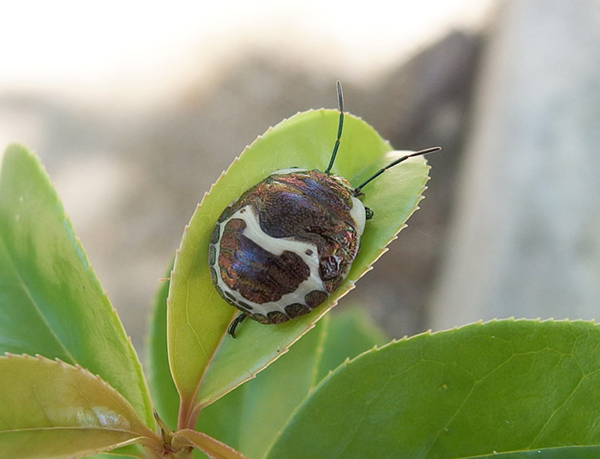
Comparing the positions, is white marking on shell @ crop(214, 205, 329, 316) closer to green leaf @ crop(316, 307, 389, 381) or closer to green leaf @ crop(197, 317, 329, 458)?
green leaf @ crop(197, 317, 329, 458)

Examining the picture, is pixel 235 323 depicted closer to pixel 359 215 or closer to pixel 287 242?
pixel 287 242

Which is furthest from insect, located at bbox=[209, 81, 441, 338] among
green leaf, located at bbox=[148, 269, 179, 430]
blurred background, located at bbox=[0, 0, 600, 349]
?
blurred background, located at bbox=[0, 0, 600, 349]

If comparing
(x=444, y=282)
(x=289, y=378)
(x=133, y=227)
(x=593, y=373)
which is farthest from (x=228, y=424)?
(x=133, y=227)

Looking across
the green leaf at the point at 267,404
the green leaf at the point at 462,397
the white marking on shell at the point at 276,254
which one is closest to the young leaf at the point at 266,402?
the green leaf at the point at 267,404

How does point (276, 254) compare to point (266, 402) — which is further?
point (266, 402)

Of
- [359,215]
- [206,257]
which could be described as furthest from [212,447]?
[359,215]

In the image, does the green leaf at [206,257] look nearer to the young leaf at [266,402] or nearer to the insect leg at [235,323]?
the insect leg at [235,323]

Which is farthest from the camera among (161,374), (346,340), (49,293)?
(346,340)
